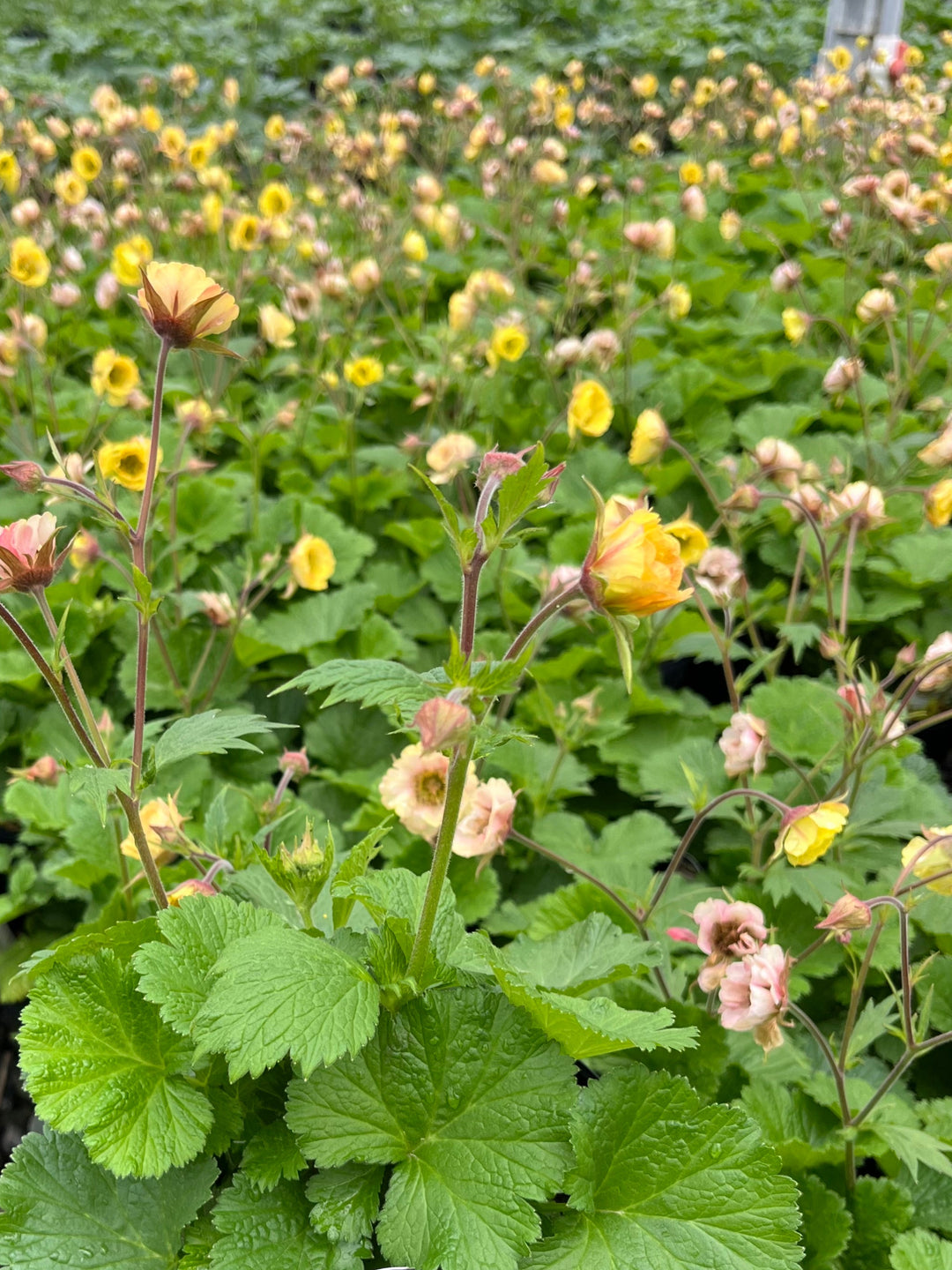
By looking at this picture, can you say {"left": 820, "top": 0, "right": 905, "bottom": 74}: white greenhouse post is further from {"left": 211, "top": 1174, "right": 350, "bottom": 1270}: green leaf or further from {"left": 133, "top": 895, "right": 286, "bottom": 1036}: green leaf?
{"left": 211, "top": 1174, "right": 350, "bottom": 1270}: green leaf

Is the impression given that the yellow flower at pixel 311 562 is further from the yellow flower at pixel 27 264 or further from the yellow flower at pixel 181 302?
the yellow flower at pixel 27 264

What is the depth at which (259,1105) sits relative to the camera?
757 millimetres

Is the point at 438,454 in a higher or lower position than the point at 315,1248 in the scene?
higher

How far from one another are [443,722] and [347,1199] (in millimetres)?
384

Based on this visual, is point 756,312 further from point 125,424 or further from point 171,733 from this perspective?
point 171,733

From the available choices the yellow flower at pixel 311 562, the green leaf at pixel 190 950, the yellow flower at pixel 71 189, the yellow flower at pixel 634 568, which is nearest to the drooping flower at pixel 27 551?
the green leaf at pixel 190 950

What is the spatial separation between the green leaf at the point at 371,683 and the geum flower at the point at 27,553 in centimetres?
24

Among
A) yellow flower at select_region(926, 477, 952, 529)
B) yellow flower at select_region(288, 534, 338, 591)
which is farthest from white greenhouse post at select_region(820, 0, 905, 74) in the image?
yellow flower at select_region(288, 534, 338, 591)

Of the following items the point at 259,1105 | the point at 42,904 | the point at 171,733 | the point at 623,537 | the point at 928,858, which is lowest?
the point at 42,904

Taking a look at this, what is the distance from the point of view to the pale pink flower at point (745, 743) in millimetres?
1089

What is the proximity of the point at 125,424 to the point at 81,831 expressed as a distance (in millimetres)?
1250

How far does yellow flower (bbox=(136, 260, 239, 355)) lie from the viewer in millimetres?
764

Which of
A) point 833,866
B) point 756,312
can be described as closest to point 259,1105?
point 833,866

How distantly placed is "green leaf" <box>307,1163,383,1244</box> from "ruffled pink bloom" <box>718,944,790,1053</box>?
0.31 m
